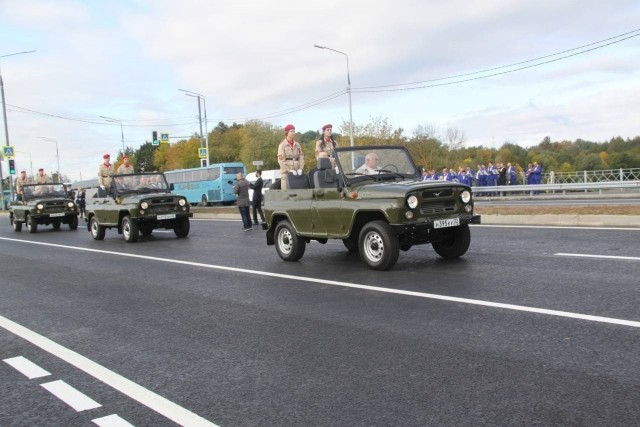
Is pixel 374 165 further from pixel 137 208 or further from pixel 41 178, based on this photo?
pixel 41 178

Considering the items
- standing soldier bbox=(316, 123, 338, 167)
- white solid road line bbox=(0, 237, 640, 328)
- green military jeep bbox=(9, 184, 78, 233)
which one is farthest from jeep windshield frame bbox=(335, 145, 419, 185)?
green military jeep bbox=(9, 184, 78, 233)

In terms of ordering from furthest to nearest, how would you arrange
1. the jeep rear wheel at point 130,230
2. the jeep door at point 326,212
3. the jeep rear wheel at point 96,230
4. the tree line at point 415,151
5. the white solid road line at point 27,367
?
the tree line at point 415,151 < the jeep rear wheel at point 96,230 < the jeep rear wheel at point 130,230 < the jeep door at point 326,212 < the white solid road line at point 27,367

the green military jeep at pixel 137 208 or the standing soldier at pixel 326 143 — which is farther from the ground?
the standing soldier at pixel 326 143

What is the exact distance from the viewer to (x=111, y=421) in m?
3.49

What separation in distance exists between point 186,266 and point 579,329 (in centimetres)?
702

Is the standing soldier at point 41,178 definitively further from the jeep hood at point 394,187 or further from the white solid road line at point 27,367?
the white solid road line at point 27,367

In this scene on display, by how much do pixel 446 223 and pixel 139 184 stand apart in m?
10.8

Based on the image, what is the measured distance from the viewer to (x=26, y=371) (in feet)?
15.1

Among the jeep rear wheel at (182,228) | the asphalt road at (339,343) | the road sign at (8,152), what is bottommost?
the asphalt road at (339,343)

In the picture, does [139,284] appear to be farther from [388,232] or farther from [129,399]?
[129,399]

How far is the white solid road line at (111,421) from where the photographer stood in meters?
3.43

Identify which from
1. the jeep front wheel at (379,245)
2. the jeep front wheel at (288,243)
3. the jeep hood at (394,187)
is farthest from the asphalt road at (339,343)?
the jeep hood at (394,187)

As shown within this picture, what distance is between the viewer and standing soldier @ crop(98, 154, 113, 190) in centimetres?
1686

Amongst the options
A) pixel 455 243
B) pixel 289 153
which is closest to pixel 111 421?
pixel 455 243
